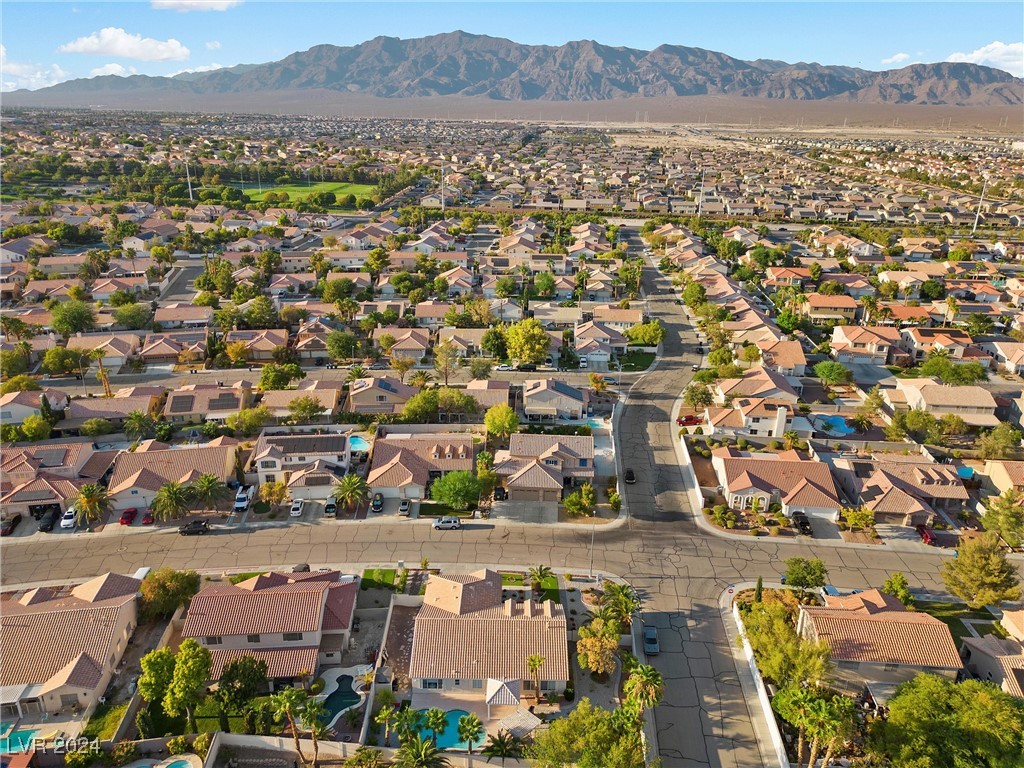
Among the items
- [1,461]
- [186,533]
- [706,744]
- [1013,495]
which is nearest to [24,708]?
[186,533]

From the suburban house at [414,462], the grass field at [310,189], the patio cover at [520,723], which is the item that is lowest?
the patio cover at [520,723]

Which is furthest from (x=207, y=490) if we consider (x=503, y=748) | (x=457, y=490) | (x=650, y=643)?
(x=650, y=643)

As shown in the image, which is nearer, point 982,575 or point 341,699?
point 341,699

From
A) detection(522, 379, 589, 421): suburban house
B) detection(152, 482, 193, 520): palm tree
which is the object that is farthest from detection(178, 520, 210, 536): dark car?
detection(522, 379, 589, 421): suburban house

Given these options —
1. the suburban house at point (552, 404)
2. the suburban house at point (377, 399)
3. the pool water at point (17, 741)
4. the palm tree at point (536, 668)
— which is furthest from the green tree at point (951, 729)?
the suburban house at point (377, 399)

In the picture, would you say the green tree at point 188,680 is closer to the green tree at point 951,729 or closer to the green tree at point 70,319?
the green tree at point 951,729

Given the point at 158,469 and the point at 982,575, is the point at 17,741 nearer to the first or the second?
the point at 158,469

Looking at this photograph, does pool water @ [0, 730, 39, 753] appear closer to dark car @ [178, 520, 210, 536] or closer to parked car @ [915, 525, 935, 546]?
dark car @ [178, 520, 210, 536]
